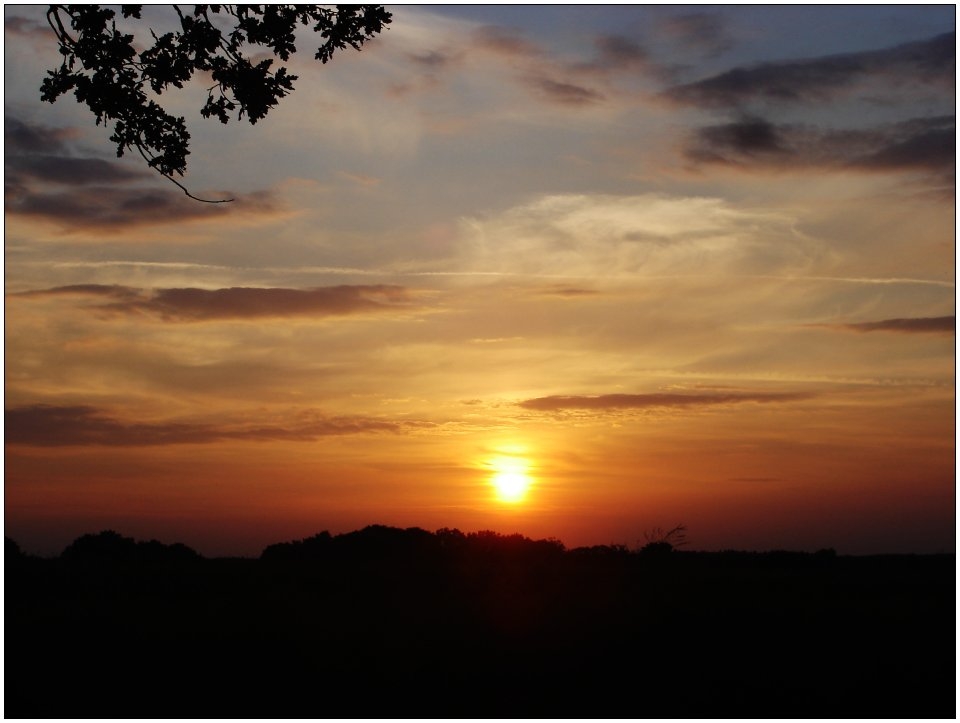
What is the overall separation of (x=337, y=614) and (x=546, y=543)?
25.9 ft

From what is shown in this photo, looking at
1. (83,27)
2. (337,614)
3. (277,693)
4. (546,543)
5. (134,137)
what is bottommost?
(277,693)

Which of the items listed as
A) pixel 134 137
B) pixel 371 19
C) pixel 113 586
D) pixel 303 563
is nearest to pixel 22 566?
pixel 113 586

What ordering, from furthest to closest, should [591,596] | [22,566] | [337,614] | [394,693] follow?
[22,566] < [591,596] < [337,614] < [394,693]

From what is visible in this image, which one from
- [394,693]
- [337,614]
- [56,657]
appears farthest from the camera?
[337,614]

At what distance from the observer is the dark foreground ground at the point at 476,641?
1184 centimetres

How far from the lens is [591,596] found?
1614 cm

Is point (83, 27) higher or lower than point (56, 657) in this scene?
higher

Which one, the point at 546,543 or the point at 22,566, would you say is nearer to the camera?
the point at 22,566

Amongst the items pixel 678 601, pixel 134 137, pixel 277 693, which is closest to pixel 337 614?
pixel 277 693

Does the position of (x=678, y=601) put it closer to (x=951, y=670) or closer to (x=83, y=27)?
(x=951, y=670)

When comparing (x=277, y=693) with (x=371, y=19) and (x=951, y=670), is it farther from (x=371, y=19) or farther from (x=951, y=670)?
(x=371, y=19)

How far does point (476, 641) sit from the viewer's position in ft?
45.4

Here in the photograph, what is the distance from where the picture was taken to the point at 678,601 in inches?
614

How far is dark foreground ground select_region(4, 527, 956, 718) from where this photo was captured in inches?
466
